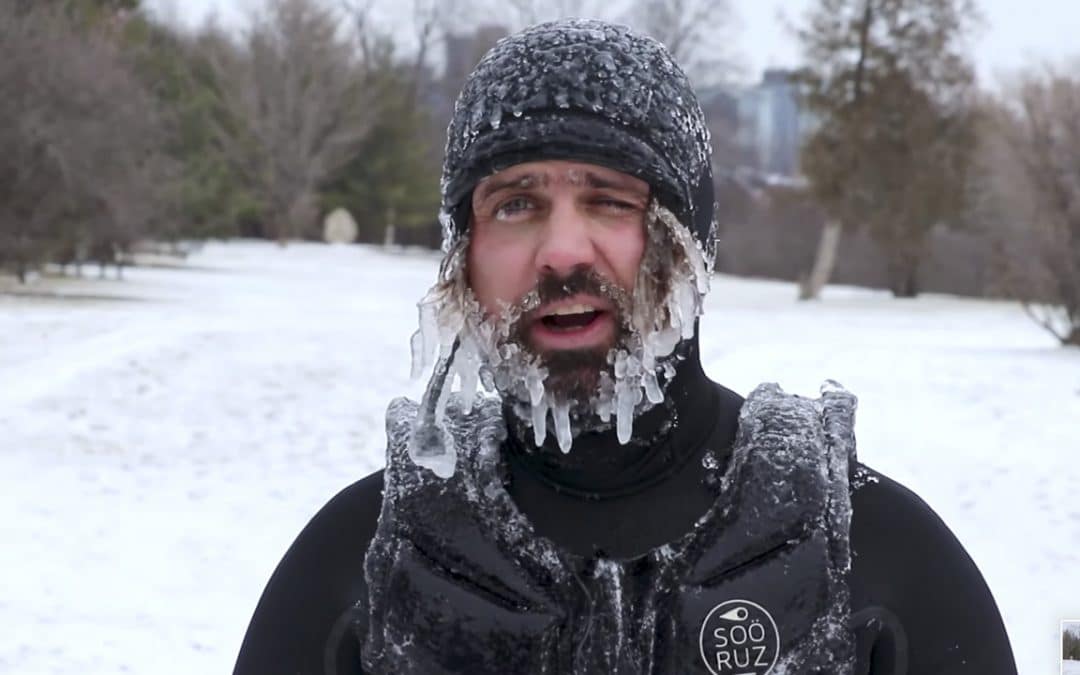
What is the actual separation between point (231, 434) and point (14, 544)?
2.62 meters

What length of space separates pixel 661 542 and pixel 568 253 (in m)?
0.40

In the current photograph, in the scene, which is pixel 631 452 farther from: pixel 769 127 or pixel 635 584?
pixel 769 127

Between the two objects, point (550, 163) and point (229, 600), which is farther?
point (229, 600)

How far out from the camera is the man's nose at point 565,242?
162 centimetres

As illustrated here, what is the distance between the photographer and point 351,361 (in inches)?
465

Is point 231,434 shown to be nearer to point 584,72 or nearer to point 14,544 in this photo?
point 14,544

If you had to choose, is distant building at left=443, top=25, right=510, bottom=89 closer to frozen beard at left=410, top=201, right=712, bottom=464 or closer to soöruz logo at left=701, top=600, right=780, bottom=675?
frozen beard at left=410, top=201, right=712, bottom=464

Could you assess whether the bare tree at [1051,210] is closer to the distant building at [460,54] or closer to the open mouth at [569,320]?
the open mouth at [569,320]

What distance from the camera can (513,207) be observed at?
1.71m

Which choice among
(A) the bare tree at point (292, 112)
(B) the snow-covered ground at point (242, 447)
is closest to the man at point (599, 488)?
(B) the snow-covered ground at point (242, 447)

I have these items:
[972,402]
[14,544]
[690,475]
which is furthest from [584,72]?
[972,402]

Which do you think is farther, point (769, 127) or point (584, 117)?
point (769, 127)

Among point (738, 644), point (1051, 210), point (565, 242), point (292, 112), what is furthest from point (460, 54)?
point (738, 644)

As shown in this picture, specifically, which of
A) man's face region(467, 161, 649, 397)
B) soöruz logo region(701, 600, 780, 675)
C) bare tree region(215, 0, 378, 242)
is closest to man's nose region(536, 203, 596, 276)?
man's face region(467, 161, 649, 397)
